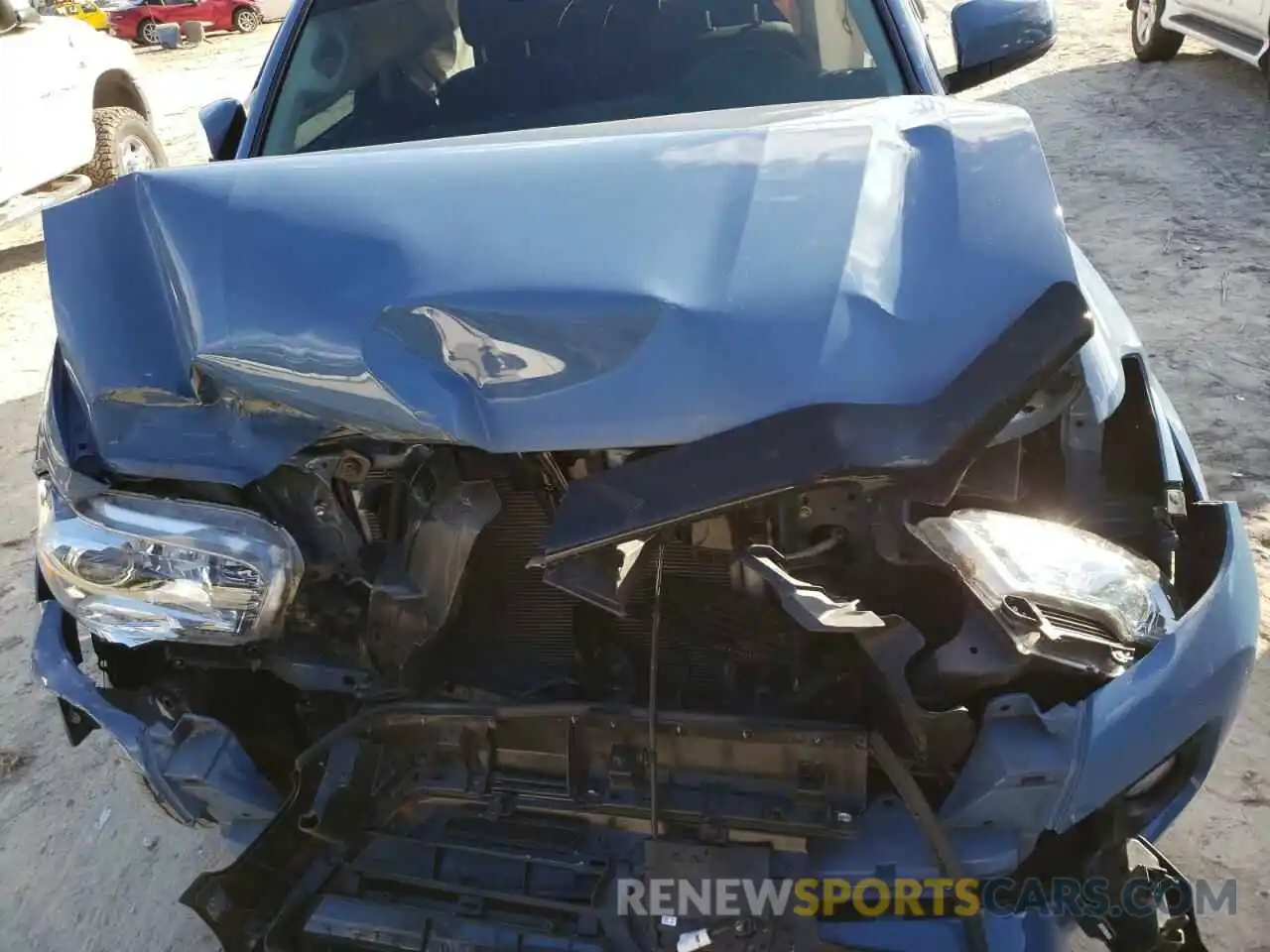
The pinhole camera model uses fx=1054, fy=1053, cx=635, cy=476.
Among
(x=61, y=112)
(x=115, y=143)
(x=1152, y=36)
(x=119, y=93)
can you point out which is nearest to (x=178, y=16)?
(x=119, y=93)

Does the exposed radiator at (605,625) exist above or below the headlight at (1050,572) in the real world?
below

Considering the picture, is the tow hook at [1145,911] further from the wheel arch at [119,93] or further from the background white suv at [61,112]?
the wheel arch at [119,93]

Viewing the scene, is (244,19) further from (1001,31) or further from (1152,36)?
(1001,31)

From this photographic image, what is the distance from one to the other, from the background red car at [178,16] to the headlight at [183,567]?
19416 millimetres

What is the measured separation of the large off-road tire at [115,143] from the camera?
6941 mm

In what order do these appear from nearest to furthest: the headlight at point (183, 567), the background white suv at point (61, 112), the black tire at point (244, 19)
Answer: the headlight at point (183, 567) < the background white suv at point (61, 112) < the black tire at point (244, 19)

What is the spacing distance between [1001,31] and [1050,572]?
1.92 meters

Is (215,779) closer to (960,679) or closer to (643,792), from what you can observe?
(643,792)

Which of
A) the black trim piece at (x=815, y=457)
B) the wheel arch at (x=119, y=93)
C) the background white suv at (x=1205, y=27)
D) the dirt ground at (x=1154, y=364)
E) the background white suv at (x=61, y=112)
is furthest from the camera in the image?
the wheel arch at (x=119, y=93)

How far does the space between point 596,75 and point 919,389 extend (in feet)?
5.23

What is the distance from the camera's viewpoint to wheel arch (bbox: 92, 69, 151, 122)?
718cm

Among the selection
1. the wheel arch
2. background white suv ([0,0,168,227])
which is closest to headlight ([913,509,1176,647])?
background white suv ([0,0,168,227])

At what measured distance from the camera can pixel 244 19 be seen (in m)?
18.8

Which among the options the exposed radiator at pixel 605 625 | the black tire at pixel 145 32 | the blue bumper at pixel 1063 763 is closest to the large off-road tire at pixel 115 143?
the exposed radiator at pixel 605 625
